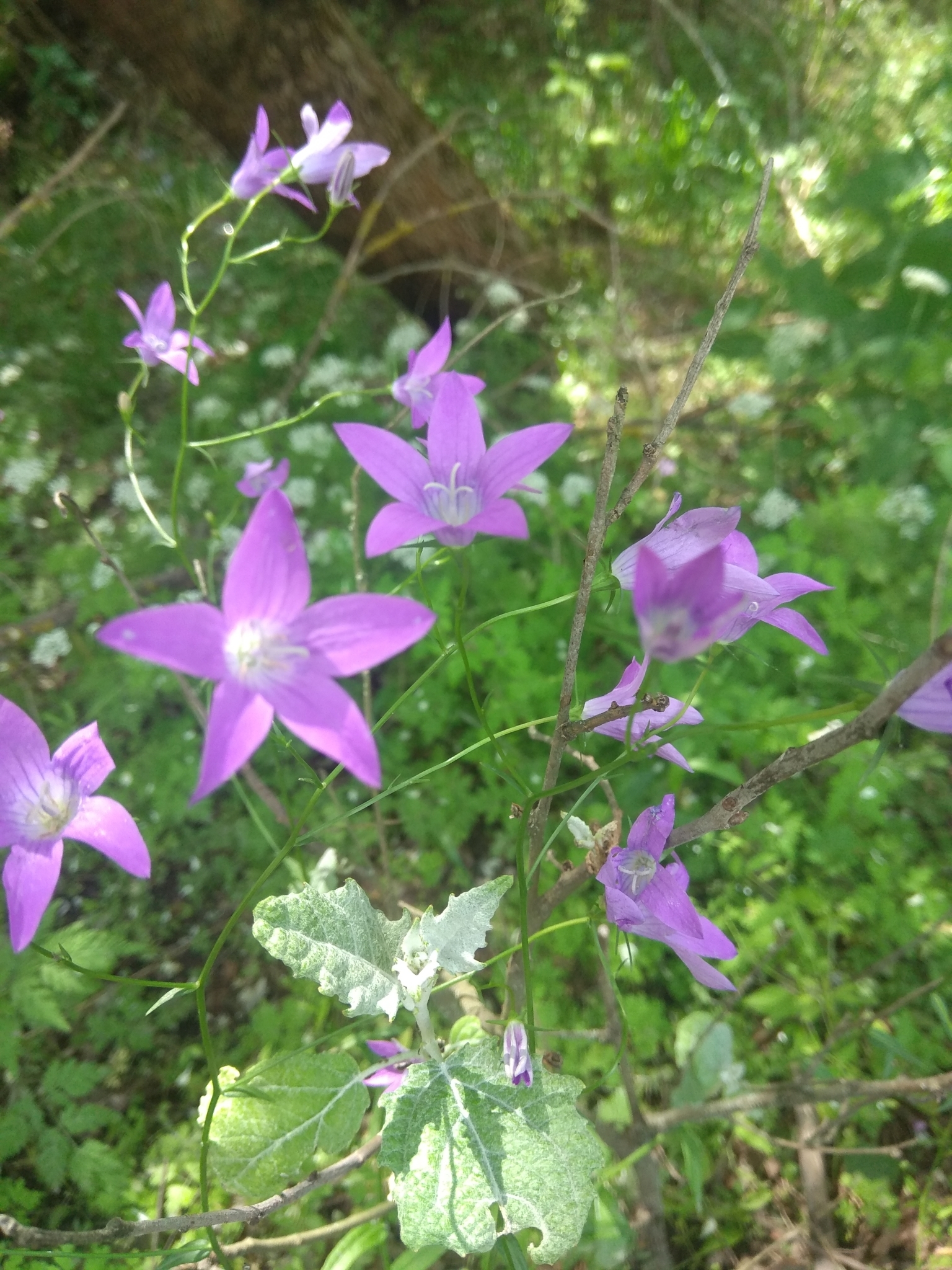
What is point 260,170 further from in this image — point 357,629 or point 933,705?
point 933,705

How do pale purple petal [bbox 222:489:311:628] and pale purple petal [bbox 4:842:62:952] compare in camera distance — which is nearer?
pale purple petal [bbox 222:489:311:628]

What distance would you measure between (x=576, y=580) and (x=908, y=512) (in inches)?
52.4

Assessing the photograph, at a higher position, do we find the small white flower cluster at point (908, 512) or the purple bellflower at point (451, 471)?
the purple bellflower at point (451, 471)

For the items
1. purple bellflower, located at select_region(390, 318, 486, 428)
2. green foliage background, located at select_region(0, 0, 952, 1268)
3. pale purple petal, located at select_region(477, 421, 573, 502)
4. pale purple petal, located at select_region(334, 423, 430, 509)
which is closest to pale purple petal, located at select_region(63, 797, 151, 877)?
green foliage background, located at select_region(0, 0, 952, 1268)

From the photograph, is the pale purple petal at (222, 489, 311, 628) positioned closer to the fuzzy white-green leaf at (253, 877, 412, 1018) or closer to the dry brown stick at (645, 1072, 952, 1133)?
the fuzzy white-green leaf at (253, 877, 412, 1018)

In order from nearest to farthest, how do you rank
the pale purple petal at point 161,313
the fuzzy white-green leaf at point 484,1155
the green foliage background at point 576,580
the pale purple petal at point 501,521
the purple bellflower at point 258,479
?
1. the pale purple petal at point 501,521
2. the fuzzy white-green leaf at point 484,1155
3. the pale purple petal at point 161,313
4. the purple bellflower at point 258,479
5. the green foliage background at point 576,580

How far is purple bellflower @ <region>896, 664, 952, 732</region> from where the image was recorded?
71cm

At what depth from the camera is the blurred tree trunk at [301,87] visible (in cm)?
322

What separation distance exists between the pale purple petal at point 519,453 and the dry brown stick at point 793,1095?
1315 mm

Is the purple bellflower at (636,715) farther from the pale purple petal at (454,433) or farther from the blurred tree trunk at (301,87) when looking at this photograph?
the blurred tree trunk at (301,87)

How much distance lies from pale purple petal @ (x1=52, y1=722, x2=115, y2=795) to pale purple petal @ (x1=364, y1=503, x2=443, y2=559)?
482 mm

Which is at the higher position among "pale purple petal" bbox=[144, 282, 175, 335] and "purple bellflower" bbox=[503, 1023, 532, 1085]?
"pale purple petal" bbox=[144, 282, 175, 335]

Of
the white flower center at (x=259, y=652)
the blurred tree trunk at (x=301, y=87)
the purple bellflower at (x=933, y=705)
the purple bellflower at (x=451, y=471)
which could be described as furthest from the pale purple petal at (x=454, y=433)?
the blurred tree trunk at (x=301, y=87)

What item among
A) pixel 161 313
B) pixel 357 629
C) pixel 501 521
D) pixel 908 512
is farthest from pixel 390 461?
pixel 908 512
